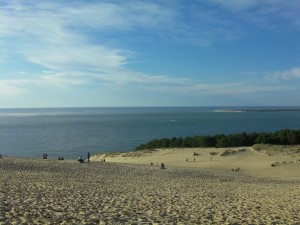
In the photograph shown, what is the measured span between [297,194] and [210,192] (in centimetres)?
419

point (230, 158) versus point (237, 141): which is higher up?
point (237, 141)

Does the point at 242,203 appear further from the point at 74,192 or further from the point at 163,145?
the point at 163,145

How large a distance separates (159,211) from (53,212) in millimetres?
3508

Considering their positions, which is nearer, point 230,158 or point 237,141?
point 230,158

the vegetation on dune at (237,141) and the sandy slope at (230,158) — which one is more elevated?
the vegetation on dune at (237,141)

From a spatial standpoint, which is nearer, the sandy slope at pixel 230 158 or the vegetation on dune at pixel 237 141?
the sandy slope at pixel 230 158

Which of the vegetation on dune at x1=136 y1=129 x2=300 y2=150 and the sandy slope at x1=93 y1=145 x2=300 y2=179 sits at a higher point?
the vegetation on dune at x1=136 y1=129 x2=300 y2=150

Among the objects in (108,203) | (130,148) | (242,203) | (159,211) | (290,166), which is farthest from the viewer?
(130,148)

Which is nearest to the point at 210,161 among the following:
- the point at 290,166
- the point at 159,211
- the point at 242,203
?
the point at 290,166

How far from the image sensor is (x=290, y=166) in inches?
1534

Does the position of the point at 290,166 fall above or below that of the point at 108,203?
below

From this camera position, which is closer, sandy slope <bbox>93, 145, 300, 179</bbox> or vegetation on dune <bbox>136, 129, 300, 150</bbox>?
sandy slope <bbox>93, 145, 300, 179</bbox>

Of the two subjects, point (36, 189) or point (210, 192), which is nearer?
point (36, 189)

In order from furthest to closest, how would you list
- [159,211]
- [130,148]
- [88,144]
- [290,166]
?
[88,144] → [130,148] → [290,166] → [159,211]
